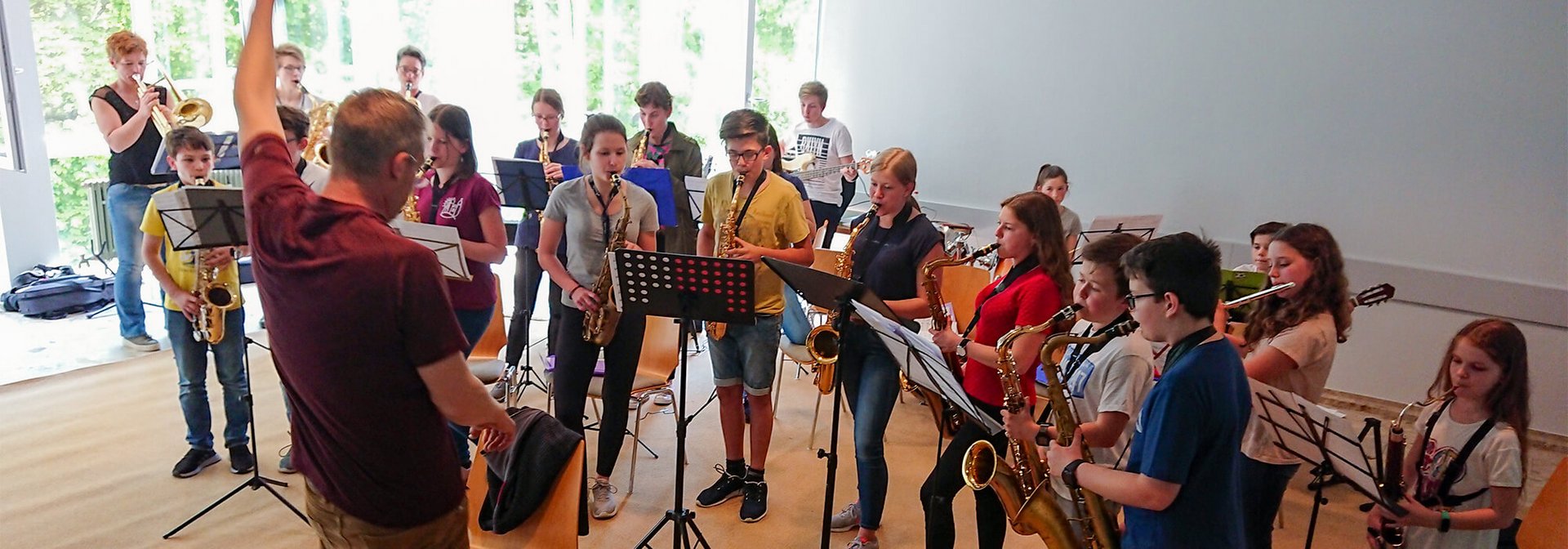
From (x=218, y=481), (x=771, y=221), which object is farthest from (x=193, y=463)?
(x=771, y=221)

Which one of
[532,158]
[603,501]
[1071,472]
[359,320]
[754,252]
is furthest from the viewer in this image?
[532,158]

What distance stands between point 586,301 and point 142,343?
3780 millimetres

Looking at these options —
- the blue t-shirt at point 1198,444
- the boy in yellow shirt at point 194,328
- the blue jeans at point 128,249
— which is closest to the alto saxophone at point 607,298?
the boy in yellow shirt at point 194,328

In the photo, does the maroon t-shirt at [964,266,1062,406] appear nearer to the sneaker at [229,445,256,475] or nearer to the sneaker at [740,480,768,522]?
the sneaker at [740,480,768,522]

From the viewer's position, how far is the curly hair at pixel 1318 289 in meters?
2.92

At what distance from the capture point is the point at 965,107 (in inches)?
281

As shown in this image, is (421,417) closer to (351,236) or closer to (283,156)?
(351,236)

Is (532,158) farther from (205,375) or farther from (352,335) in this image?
(352,335)

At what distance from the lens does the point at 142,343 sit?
17.7 feet

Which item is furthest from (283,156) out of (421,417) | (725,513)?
(725,513)

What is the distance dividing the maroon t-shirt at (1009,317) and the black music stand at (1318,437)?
0.62 m

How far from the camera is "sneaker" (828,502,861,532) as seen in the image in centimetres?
363

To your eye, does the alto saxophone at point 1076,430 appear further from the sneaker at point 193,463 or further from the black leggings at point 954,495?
the sneaker at point 193,463

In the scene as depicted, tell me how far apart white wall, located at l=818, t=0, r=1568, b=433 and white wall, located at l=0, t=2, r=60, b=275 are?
6.40 metres
